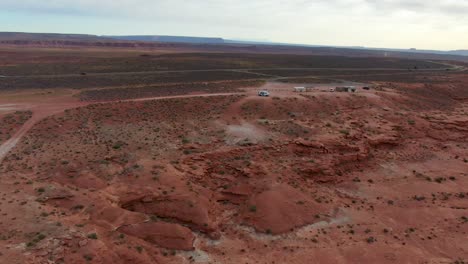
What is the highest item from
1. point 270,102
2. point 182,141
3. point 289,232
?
point 270,102

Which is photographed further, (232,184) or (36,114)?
(36,114)

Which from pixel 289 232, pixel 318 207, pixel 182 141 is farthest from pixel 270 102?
pixel 289 232

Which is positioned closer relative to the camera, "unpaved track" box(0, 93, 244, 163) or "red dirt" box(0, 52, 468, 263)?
"red dirt" box(0, 52, 468, 263)

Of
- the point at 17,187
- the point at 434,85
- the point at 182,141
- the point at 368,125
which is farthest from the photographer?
the point at 434,85

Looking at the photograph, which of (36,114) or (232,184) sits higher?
(36,114)

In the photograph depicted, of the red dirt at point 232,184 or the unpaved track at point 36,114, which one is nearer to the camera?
the red dirt at point 232,184

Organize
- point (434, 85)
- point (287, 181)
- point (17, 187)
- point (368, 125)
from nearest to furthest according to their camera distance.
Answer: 1. point (17, 187)
2. point (287, 181)
3. point (368, 125)
4. point (434, 85)

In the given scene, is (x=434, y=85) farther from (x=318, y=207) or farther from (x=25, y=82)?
(x=25, y=82)

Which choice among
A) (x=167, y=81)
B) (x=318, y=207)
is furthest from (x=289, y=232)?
(x=167, y=81)

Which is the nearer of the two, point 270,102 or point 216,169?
point 216,169

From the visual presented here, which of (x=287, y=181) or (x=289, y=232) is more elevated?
(x=287, y=181)
